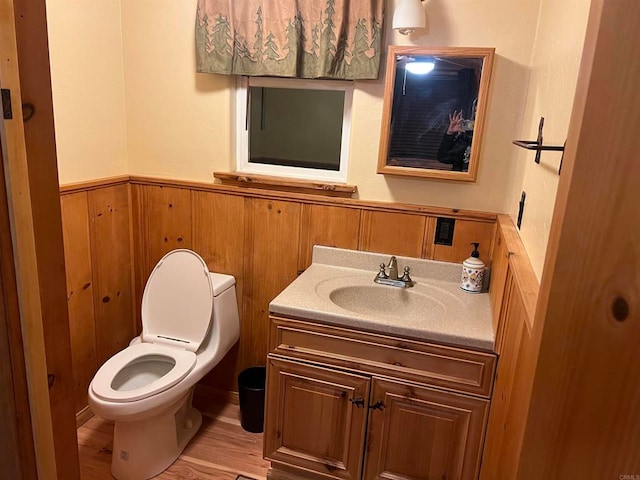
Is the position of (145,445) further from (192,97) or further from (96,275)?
(192,97)

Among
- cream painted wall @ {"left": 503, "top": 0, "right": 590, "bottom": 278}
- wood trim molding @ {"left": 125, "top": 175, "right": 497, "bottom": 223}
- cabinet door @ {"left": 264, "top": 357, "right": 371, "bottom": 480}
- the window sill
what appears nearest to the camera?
cream painted wall @ {"left": 503, "top": 0, "right": 590, "bottom": 278}

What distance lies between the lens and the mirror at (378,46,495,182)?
181cm

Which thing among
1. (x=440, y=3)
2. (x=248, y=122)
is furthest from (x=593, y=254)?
(x=248, y=122)

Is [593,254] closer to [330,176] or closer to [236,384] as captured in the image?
[330,176]

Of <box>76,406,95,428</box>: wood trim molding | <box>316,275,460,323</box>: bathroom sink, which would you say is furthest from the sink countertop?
<box>76,406,95,428</box>: wood trim molding

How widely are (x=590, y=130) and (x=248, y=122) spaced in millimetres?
1889

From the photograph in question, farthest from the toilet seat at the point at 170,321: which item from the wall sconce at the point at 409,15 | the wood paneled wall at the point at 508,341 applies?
the wall sconce at the point at 409,15

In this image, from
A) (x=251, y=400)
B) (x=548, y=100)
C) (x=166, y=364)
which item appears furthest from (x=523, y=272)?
(x=166, y=364)

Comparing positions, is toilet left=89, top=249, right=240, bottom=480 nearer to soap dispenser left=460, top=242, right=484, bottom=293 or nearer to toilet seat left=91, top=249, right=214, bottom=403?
toilet seat left=91, top=249, right=214, bottom=403

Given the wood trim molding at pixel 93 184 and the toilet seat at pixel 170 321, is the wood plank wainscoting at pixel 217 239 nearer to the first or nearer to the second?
the wood trim molding at pixel 93 184

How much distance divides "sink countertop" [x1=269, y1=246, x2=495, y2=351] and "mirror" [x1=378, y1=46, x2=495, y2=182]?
0.43m

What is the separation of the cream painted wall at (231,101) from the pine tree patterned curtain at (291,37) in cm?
10

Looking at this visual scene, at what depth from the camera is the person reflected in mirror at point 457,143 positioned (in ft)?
6.15

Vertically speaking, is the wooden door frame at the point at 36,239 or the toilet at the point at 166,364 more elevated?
the wooden door frame at the point at 36,239
